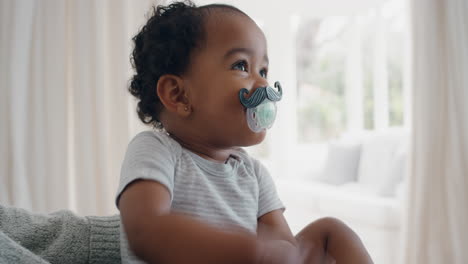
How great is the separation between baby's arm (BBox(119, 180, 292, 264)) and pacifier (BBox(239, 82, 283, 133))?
234mm

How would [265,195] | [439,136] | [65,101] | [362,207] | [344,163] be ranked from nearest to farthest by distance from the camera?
[265,195] < [65,101] < [439,136] < [362,207] < [344,163]

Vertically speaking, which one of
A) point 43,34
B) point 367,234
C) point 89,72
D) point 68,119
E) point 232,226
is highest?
point 43,34

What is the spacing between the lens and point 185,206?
74 cm

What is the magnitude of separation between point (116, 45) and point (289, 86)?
3.36m

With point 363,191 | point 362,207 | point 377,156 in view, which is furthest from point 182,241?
point 377,156

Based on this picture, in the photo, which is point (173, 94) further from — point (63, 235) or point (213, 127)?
point (63, 235)

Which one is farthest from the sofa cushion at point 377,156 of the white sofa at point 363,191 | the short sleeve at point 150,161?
the short sleeve at point 150,161

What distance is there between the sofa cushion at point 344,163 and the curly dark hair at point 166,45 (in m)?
2.71

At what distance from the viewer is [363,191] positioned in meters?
2.99

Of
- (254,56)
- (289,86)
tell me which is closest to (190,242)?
(254,56)

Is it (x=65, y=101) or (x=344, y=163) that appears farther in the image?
(x=344, y=163)

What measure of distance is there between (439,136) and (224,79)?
1.54m

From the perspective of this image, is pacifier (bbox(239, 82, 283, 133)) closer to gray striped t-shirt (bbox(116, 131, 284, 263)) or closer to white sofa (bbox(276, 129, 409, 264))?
gray striped t-shirt (bbox(116, 131, 284, 263))

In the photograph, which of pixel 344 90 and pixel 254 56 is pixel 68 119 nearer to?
pixel 254 56
